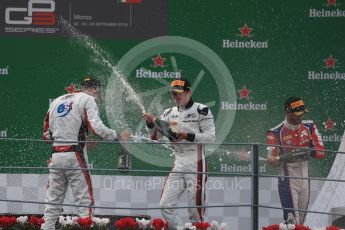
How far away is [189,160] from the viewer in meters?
10.0

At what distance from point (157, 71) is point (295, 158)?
2.15 meters

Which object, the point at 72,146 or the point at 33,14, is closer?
the point at 72,146

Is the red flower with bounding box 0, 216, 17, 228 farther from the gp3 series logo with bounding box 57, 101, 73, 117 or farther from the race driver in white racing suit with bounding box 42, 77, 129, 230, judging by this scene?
the gp3 series logo with bounding box 57, 101, 73, 117

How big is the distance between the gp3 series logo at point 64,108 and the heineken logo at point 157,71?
1669 millimetres

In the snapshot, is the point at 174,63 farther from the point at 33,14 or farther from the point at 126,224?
the point at 126,224

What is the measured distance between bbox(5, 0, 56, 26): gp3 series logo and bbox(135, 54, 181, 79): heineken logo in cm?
108

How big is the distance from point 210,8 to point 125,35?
94cm

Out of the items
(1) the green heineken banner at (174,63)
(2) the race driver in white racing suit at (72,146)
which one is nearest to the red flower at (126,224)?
(2) the race driver in white racing suit at (72,146)

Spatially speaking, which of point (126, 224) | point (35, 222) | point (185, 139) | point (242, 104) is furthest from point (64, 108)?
point (242, 104)

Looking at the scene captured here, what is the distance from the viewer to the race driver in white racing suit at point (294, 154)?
954cm

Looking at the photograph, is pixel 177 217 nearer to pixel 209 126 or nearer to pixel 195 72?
pixel 209 126

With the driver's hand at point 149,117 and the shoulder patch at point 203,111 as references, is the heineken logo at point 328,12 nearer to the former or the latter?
the shoulder patch at point 203,111

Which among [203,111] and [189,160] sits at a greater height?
[203,111]

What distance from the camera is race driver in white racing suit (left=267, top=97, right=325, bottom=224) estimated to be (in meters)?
9.54
